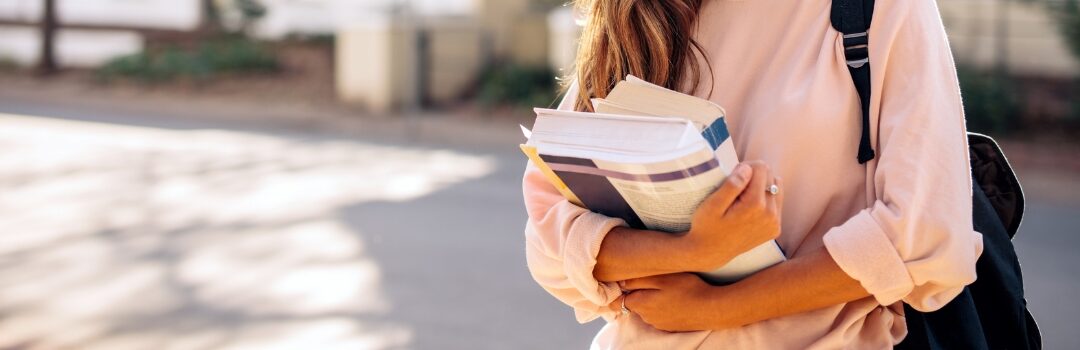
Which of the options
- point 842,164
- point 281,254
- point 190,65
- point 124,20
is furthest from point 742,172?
point 124,20

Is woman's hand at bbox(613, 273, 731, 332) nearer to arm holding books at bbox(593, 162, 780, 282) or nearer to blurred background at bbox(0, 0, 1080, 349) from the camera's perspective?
arm holding books at bbox(593, 162, 780, 282)

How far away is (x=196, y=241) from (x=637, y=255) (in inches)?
232

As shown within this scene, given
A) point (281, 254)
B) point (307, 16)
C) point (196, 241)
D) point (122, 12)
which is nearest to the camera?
point (281, 254)

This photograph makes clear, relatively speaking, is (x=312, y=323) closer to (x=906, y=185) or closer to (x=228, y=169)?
(x=906, y=185)

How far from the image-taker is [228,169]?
9.98 m

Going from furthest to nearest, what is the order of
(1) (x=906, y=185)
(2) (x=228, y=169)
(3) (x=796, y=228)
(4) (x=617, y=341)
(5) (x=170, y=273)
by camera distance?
(2) (x=228, y=169) < (5) (x=170, y=273) < (4) (x=617, y=341) < (3) (x=796, y=228) < (1) (x=906, y=185)

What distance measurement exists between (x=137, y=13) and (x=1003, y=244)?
69.1 ft

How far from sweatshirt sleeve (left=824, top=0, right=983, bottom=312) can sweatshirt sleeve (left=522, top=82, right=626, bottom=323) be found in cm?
31

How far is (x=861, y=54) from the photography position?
4.70 ft

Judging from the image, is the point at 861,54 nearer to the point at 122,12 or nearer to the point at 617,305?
the point at 617,305

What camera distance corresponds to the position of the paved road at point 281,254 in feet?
17.0

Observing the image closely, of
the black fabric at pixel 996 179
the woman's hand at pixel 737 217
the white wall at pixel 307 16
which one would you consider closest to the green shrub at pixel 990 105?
the white wall at pixel 307 16

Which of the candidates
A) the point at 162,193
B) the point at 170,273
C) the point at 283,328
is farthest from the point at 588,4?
the point at 162,193

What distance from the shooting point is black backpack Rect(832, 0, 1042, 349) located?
56.6 inches
